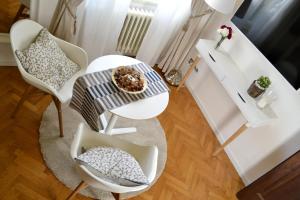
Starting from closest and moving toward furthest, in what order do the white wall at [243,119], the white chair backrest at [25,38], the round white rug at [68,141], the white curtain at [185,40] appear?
the white chair backrest at [25,38], the round white rug at [68,141], the white wall at [243,119], the white curtain at [185,40]

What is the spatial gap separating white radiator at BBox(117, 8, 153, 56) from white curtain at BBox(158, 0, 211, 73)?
40 cm

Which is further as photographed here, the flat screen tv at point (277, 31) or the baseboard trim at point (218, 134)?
the baseboard trim at point (218, 134)

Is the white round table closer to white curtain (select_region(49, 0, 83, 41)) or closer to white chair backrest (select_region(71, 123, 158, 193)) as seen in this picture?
white chair backrest (select_region(71, 123, 158, 193))

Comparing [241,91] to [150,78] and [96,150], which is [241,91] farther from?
[96,150]

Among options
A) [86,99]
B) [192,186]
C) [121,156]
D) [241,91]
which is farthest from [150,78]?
[192,186]

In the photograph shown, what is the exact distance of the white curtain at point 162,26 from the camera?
2.85 metres

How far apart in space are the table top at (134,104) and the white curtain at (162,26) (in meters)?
0.76

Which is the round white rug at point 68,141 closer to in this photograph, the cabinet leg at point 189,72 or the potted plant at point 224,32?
the cabinet leg at point 189,72

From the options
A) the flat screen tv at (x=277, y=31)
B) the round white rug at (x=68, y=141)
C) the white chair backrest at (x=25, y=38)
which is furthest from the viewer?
the flat screen tv at (x=277, y=31)

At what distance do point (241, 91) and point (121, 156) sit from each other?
1381 millimetres

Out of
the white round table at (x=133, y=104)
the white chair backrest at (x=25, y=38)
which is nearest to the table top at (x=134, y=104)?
the white round table at (x=133, y=104)

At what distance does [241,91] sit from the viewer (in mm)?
2592

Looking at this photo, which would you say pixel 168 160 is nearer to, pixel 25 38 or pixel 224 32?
pixel 224 32

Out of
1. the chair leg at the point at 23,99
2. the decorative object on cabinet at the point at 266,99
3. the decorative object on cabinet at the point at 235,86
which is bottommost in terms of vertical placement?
the chair leg at the point at 23,99
